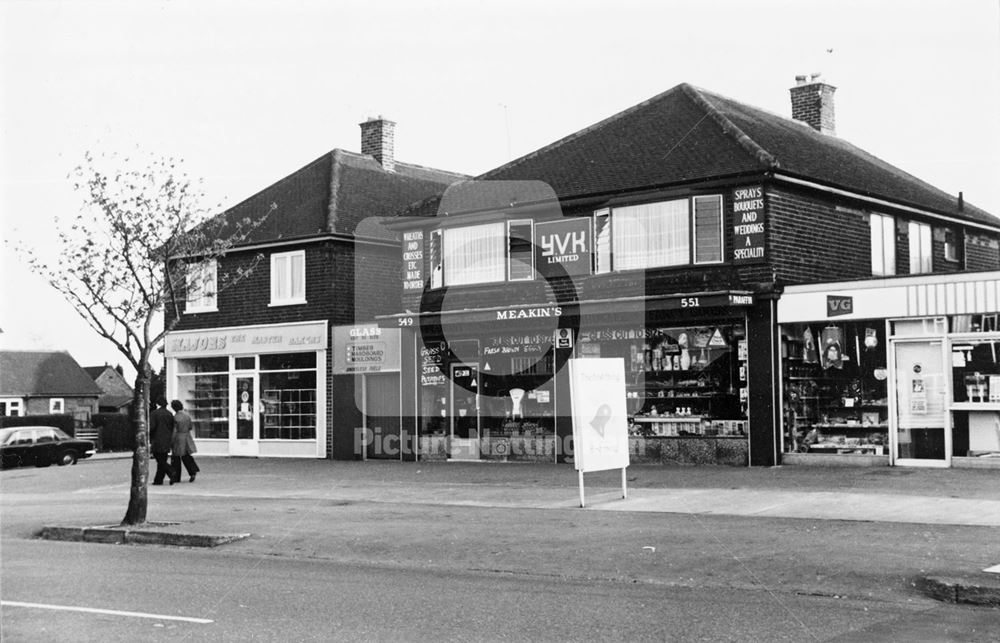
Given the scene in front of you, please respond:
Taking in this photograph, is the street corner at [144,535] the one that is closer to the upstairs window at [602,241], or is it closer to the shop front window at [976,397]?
the upstairs window at [602,241]

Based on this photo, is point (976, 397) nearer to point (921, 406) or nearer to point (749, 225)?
point (921, 406)

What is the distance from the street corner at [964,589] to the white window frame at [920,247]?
17457 millimetres

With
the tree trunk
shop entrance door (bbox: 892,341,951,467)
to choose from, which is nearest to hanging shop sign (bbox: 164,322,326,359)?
the tree trunk

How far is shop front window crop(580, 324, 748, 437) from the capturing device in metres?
22.8

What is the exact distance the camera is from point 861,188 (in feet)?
80.6

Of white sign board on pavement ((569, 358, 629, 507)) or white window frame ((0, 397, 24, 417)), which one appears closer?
white sign board on pavement ((569, 358, 629, 507))

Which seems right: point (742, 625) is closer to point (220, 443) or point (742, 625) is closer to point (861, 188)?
point (861, 188)

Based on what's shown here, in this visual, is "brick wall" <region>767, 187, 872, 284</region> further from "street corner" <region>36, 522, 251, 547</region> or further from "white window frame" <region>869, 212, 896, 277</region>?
"street corner" <region>36, 522, 251, 547</region>

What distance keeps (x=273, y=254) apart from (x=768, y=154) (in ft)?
48.6

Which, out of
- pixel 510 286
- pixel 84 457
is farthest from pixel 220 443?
pixel 510 286

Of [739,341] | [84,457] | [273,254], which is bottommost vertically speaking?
[84,457]

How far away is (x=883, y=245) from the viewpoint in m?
25.5

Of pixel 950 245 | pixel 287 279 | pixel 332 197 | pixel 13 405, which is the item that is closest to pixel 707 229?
pixel 950 245

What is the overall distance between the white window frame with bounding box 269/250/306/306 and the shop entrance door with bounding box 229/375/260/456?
2.31m
